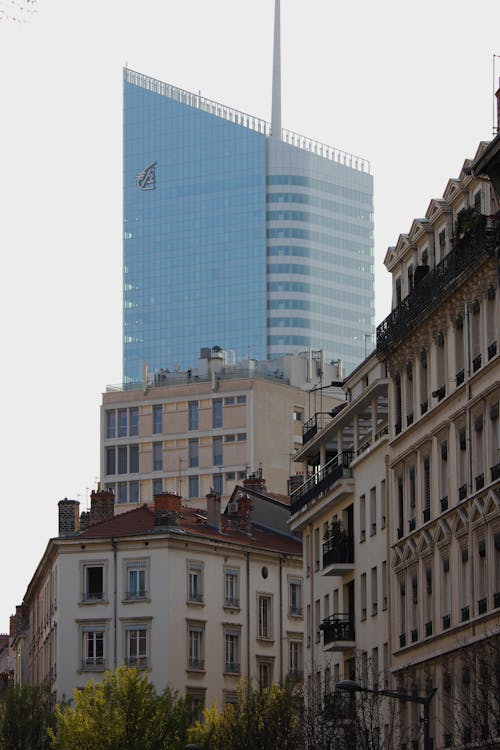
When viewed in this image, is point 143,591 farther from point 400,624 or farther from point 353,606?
point 400,624

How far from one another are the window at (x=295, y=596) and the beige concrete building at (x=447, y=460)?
1502 inches

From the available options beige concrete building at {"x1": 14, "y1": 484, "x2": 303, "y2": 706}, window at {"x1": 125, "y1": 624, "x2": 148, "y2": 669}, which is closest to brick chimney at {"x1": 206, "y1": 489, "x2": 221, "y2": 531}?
beige concrete building at {"x1": 14, "y1": 484, "x2": 303, "y2": 706}

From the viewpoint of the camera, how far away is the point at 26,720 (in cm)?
10369

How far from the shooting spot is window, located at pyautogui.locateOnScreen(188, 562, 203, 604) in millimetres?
108125

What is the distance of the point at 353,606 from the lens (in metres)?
84.2

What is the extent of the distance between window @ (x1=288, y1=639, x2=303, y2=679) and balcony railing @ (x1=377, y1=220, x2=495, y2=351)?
38171 mm

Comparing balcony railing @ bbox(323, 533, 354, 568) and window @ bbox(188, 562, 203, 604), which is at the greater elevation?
window @ bbox(188, 562, 203, 604)

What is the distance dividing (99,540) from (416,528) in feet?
132

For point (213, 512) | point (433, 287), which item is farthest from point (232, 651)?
point (433, 287)

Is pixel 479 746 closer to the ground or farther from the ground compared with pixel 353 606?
closer to the ground

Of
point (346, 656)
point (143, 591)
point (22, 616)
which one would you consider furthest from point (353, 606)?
point (22, 616)

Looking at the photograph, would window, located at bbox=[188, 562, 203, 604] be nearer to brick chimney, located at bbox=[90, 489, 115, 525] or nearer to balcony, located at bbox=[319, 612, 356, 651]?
brick chimney, located at bbox=[90, 489, 115, 525]

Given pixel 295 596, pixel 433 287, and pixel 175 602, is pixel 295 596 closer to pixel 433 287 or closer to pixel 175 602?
pixel 175 602

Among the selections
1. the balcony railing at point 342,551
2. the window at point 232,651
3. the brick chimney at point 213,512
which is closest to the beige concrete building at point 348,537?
the balcony railing at point 342,551
